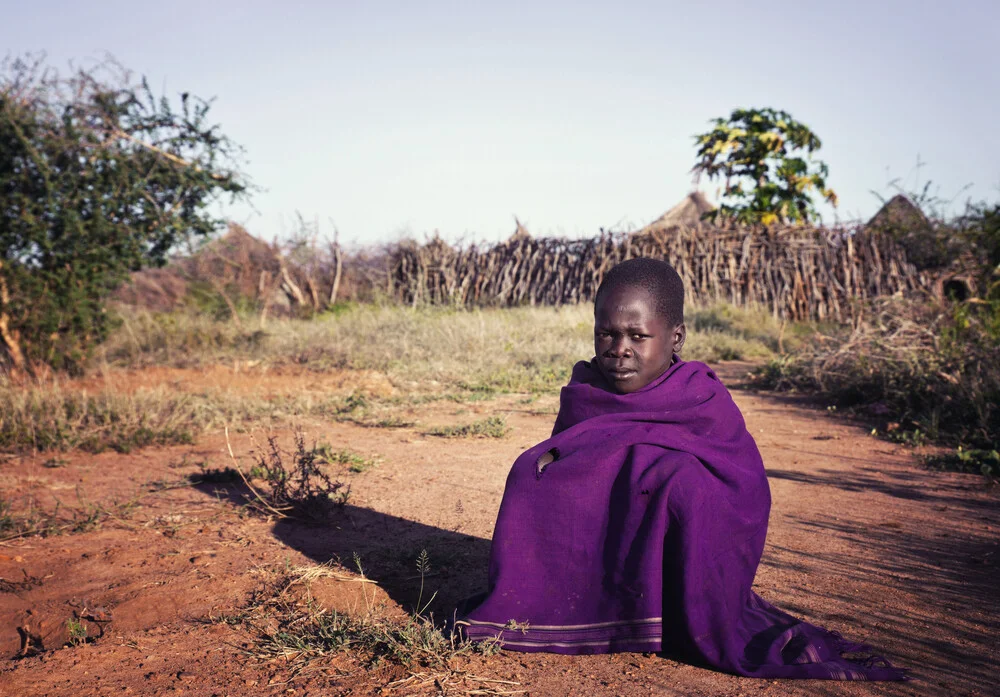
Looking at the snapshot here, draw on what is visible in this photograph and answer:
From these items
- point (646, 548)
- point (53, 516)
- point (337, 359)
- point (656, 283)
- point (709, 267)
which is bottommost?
point (53, 516)

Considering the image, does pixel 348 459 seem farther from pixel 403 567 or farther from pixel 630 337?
pixel 630 337

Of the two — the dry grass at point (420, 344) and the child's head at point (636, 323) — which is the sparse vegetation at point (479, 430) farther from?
the child's head at point (636, 323)

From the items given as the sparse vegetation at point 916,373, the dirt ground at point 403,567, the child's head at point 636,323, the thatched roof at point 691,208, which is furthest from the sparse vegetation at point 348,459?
the thatched roof at point 691,208

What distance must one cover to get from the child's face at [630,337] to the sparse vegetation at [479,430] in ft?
10.1

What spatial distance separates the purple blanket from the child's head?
74 millimetres

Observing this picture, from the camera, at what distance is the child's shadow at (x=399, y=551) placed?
115 inches

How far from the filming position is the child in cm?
221

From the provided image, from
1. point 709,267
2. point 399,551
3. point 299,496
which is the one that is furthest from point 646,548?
point 709,267

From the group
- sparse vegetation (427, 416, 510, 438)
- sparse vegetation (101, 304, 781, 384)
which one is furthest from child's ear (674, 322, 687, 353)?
sparse vegetation (101, 304, 781, 384)

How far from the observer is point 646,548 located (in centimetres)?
222

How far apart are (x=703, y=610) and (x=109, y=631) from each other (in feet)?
6.64

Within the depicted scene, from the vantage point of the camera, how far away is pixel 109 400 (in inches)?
225

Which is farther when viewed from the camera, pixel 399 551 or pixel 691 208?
pixel 691 208

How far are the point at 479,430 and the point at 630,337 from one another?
10.7 feet
